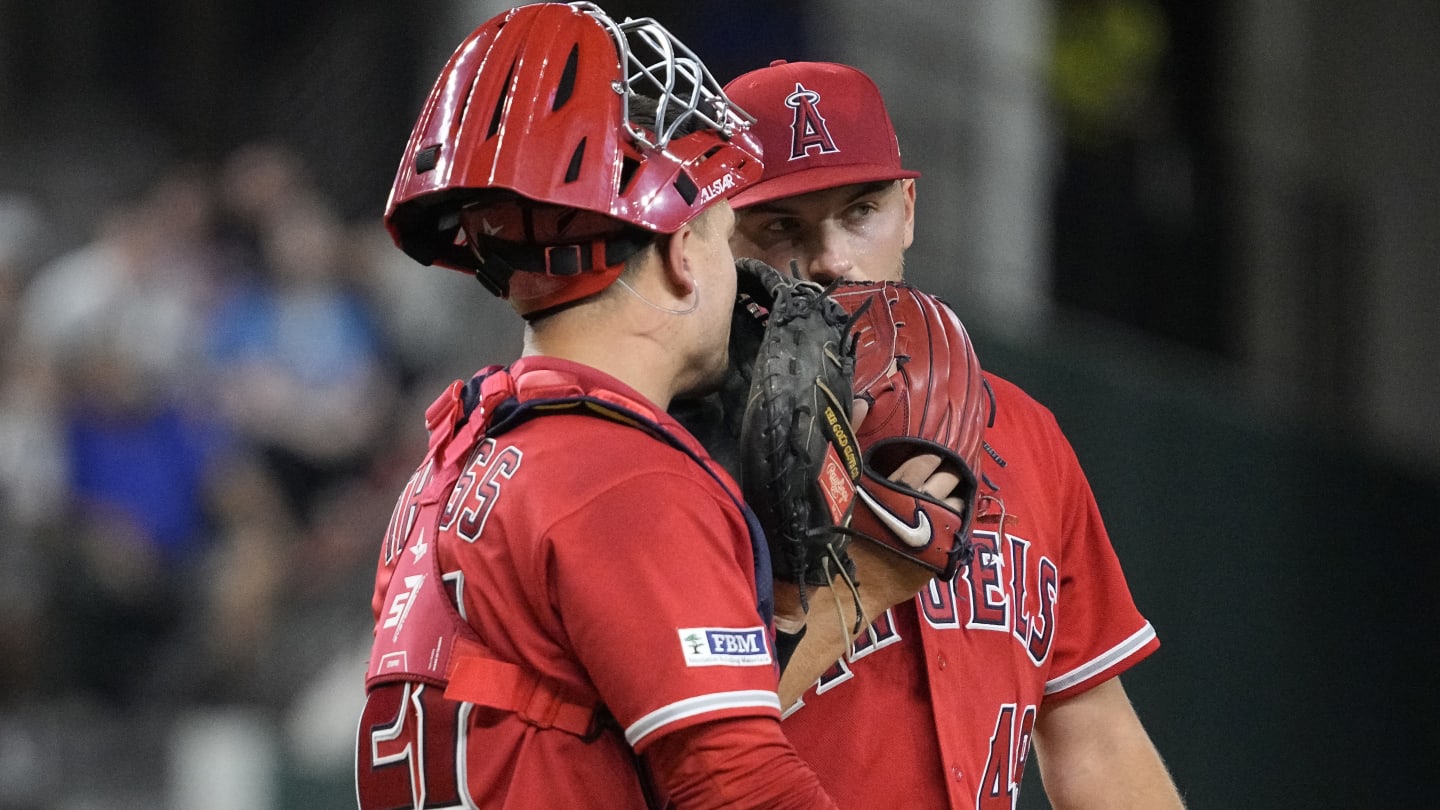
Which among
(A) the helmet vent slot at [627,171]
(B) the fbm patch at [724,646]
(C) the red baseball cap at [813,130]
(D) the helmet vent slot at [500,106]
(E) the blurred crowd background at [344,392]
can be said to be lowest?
(E) the blurred crowd background at [344,392]

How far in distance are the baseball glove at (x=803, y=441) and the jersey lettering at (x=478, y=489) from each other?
278 millimetres

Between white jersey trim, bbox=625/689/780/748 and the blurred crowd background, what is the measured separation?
132 inches

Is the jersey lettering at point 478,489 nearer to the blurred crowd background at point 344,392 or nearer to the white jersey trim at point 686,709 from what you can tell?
the white jersey trim at point 686,709

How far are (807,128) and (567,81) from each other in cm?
75

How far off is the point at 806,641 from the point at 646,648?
412 millimetres

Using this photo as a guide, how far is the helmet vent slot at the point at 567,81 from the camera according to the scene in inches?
75.6

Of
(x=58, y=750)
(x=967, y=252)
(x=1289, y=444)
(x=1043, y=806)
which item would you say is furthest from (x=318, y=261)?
(x=1289, y=444)

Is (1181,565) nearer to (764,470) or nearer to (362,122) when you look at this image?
(362,122)

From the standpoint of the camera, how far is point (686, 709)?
171cm

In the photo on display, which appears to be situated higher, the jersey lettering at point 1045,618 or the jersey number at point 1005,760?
the jersey lettering at point 1045,618

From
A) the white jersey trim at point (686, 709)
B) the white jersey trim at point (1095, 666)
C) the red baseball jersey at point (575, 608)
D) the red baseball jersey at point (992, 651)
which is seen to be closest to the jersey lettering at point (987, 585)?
the red baseball jersey at point (992, 651)

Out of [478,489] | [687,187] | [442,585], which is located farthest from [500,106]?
[442,585]

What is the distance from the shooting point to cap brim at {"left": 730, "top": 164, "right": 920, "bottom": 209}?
2580mm

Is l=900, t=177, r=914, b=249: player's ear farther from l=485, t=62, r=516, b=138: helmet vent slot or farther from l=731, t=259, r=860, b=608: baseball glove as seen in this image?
l=485, t=62, r=516, b=138: helmet vent slot
